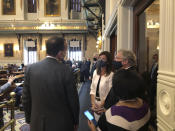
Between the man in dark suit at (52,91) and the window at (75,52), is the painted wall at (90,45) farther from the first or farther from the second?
the man in dark suit at (52,91)

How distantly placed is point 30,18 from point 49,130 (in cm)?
1807

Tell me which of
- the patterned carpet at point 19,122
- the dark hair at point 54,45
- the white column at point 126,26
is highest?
the white column at point 126,26

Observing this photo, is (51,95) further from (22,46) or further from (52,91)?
(22,46)

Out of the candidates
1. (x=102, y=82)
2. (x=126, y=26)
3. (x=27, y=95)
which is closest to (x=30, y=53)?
(x=126, y=26)

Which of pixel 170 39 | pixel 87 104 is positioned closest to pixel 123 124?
pixel 170 39

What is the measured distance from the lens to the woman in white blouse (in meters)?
2.19

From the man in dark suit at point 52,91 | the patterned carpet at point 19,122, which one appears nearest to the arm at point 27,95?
the man in dark suit at point 52,91

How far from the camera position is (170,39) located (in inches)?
38.5

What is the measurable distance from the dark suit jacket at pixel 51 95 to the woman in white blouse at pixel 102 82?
697 mm

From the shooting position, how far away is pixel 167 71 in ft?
3.33

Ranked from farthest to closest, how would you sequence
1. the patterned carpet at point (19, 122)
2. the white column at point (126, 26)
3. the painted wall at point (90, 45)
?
the painted wall at point (90, 45), the patterned carpet at point (19, 122), the white column at point (126, 26)

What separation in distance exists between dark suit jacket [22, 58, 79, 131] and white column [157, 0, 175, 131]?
0.81m

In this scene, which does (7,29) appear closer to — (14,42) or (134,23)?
(14,42)

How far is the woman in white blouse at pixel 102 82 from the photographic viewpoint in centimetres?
219
